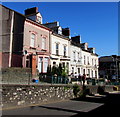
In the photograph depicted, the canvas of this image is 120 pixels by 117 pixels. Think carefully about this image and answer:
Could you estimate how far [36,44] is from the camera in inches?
1112

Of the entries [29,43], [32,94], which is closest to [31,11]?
[29,43]

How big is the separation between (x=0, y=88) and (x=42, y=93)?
Result: 15.6ft

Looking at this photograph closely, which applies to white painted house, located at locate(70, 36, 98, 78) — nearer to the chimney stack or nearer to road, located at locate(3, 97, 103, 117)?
the chimney stack

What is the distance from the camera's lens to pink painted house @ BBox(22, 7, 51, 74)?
2608 cm

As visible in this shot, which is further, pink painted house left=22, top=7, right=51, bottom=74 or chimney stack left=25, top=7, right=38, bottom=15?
chimney stack left=25, top=7, right=38, bottom=15

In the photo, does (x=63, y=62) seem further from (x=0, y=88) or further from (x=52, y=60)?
(x=0, y=88)

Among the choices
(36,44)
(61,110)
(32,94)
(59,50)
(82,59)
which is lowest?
(61,110)

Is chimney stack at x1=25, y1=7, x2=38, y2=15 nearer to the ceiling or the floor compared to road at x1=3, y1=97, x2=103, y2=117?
nearer to the ceiling

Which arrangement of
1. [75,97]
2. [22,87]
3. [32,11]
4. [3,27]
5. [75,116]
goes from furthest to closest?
[32,11] → [3,27] → [75,97] → [22,87] → [75,116]

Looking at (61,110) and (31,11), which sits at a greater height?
(31,11)

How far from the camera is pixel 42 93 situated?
16.6 meters

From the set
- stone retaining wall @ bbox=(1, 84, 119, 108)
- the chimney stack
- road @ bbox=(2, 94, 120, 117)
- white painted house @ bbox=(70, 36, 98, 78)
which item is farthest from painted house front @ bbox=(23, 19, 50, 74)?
road @ bbox=(2, 94, 120, 117)

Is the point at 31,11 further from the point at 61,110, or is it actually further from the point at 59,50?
the point at 61,110

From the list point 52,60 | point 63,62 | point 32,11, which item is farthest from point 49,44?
point 32,11
